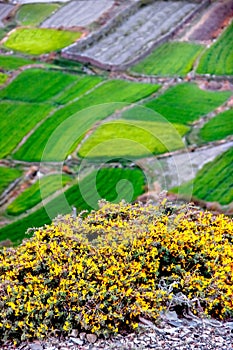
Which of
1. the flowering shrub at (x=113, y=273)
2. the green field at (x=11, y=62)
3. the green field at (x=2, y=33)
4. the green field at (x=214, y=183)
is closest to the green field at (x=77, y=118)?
the green field at (x=11, y=62)

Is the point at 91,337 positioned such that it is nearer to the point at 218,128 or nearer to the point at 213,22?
the point at 218,128

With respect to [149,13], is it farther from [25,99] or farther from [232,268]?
[232,268]

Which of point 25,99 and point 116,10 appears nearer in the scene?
point 25,99

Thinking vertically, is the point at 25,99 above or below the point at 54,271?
above

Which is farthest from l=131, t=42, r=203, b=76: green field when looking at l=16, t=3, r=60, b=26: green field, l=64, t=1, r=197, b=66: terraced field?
l=16, t=3, r=60, b=26: green field

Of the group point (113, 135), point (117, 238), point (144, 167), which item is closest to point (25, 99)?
point (113, 135)

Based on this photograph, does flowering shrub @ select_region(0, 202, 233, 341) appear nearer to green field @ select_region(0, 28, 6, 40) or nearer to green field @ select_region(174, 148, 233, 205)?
green field @ select_region(174, 148, 233, 205)
